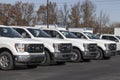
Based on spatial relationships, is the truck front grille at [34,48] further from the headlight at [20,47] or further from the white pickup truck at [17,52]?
the headlight at [20,47]

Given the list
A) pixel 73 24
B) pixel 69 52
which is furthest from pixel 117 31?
pixel 69 52

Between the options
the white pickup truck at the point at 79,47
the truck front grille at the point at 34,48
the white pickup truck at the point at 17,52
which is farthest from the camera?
the white pickup truck at the point at 79,47

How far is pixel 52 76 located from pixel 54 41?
178 inches

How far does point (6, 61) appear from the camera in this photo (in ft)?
51.4

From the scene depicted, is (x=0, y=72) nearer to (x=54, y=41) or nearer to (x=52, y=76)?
(x=52, y=76)

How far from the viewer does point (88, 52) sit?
21.8 metres

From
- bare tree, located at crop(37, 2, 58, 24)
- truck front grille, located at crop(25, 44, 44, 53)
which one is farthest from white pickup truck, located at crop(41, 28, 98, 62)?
bare tree, located at crop(37, 2, 58, 24)

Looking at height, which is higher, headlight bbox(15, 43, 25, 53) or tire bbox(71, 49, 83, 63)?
headlight bbox(15, 43, 25, 53)

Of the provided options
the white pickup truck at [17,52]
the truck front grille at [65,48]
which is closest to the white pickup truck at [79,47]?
the truck front grille at [65,48]

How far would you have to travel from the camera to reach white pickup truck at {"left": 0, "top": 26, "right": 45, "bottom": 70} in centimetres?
1546

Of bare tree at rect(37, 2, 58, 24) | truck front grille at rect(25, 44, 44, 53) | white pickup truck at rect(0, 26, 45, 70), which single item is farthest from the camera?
bare tree at rect(37, 2, 58, 24)

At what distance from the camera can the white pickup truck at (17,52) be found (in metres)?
15.5

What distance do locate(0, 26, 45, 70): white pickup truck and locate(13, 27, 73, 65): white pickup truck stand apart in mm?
1848

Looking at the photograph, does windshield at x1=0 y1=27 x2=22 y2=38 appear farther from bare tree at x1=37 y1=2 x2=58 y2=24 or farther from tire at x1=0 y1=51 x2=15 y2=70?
bare tree at x1=37 y1=2 x2=58 y2=24
